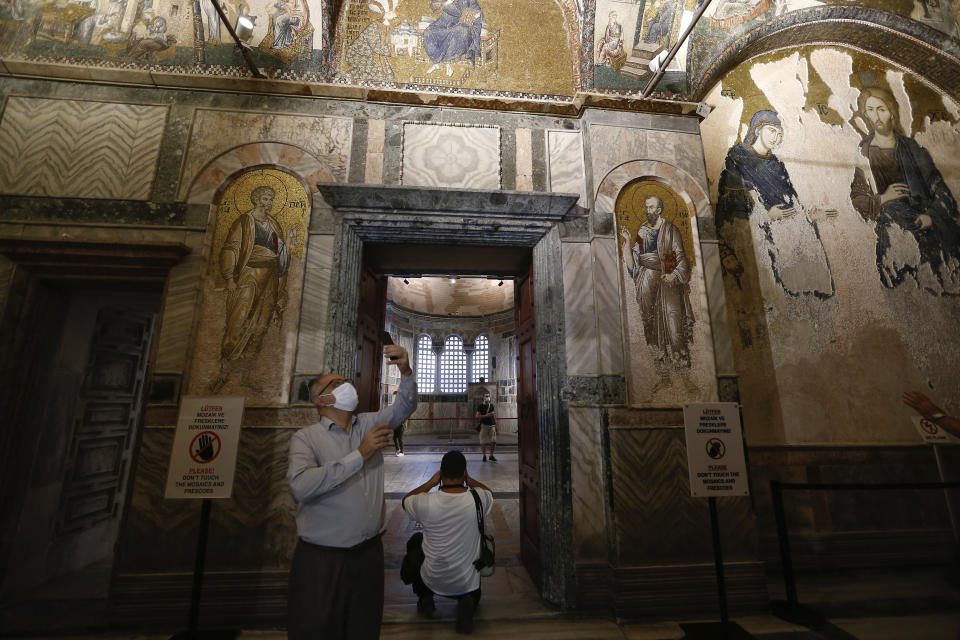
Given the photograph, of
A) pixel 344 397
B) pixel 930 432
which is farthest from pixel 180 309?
pixel 930 432

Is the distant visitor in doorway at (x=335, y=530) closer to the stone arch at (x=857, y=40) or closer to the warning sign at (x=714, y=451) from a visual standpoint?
the warning sign at (x=714, y=451)

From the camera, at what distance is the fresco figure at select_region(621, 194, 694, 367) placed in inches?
155

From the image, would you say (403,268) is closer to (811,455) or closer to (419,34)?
(419,34)

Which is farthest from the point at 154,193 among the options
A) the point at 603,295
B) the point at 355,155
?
the point at 603,295

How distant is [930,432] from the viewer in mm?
4016

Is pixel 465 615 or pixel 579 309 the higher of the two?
pixel 579 309

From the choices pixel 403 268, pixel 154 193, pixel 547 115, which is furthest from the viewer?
→ pixel 403 268

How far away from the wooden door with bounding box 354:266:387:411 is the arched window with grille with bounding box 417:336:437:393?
13.5 meters

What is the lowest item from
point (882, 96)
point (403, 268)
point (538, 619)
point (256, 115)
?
A: point (538, 619)

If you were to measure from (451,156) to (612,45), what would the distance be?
7.77ft

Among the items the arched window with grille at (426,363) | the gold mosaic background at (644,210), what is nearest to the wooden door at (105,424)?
the gold mosaic background at (644,210)

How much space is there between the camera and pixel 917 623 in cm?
324

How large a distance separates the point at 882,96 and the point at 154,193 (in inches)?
368

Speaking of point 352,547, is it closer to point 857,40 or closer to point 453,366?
point 857,40
